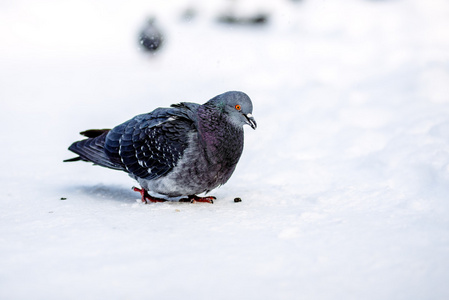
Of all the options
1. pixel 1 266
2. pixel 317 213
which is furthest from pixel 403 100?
pixel 1 266

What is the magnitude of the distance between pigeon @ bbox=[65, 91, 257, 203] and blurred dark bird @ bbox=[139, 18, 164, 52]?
16.9ft

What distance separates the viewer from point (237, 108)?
→ 3.63 metres

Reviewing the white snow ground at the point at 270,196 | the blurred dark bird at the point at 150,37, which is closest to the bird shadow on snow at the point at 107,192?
the white snow ground at the point at 270,196

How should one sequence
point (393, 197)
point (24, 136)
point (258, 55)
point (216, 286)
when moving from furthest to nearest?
point (258, 55)
point (24, 136)
point (393, 197)
point (216, 286)

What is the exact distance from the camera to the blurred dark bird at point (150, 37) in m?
8.63

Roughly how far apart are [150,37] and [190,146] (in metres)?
6.00

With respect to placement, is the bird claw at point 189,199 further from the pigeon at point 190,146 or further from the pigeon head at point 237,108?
the pigeon head at point 237,108

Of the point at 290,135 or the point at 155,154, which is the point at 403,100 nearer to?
the point at 290,135

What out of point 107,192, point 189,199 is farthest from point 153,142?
point 107,192

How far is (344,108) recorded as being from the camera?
5910mm

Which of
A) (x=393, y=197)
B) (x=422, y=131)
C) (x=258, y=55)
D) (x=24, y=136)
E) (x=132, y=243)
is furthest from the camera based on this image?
(x=258, y=55)

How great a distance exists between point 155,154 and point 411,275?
2205 millimetres

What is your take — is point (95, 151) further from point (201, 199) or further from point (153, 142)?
point (201, 199)

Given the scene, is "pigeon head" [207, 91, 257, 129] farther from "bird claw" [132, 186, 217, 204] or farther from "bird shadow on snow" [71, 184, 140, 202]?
"bird shadow on snow" [71, 184, 140, 202]
